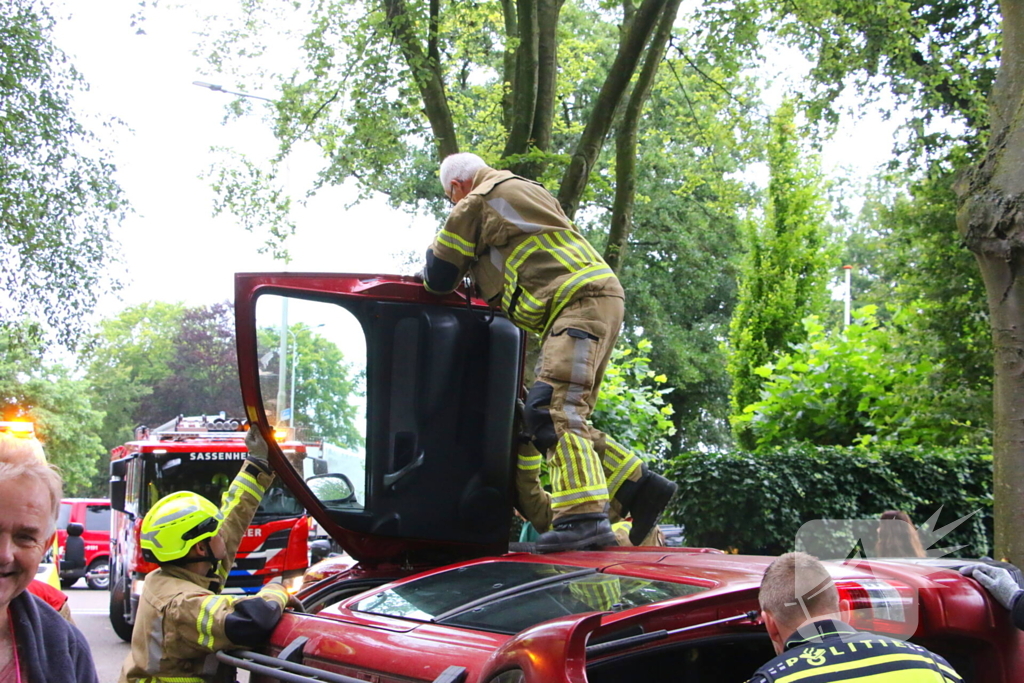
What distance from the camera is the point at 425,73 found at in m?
8.66

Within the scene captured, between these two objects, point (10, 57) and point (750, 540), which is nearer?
point (750, 540)

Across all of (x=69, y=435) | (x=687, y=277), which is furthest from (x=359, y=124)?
(x=69, y=435)

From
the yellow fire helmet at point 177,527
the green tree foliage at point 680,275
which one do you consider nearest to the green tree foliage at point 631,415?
the yellow fire helmet at point 177,527

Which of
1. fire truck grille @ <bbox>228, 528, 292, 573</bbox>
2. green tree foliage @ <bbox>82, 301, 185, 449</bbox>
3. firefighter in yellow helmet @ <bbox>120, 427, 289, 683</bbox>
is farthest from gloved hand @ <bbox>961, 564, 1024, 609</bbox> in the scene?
green tree foliage @ <bbox>82, 301, 185, 449</bbox>

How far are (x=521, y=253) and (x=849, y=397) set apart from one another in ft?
30.1

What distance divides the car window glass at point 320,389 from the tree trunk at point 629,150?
17.2 feet

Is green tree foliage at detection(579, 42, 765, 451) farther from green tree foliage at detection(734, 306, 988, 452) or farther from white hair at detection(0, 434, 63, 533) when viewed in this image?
white hair at detection(0, 434, 63, 533)

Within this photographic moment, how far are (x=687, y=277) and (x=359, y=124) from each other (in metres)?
19.4

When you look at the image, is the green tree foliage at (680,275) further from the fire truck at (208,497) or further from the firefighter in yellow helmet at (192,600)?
the firefighter in yellow helmet at (192,600)

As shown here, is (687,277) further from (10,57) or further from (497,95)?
(10,57)

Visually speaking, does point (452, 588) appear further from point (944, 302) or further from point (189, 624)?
point (944, 302)

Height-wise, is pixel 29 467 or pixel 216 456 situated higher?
pixel 29 467

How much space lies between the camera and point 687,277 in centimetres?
2778

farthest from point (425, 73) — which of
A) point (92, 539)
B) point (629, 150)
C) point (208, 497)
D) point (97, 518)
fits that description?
point (97, 518)
